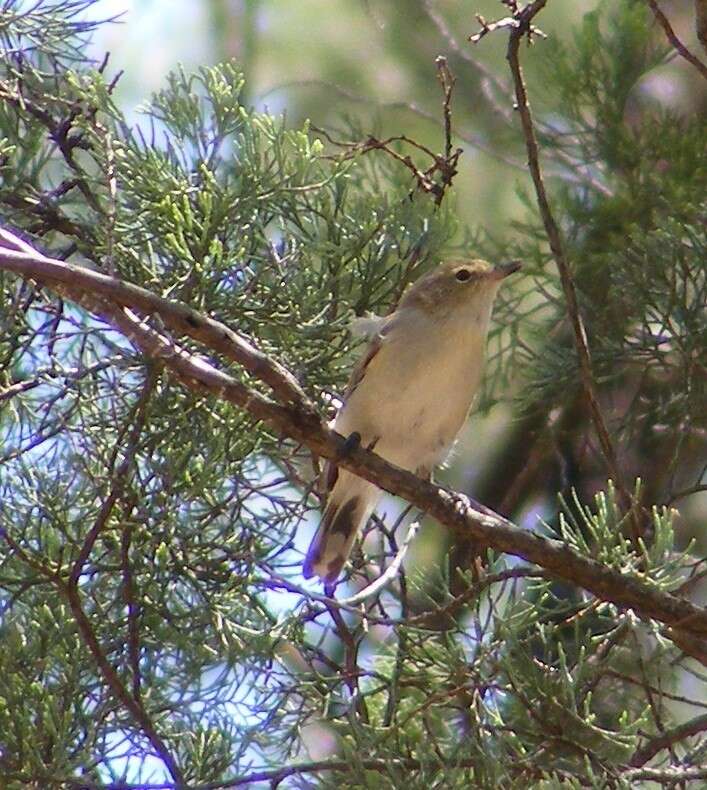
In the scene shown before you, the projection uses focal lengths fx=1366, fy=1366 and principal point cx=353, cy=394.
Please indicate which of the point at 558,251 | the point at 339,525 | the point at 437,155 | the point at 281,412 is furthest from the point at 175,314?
the point at 339,525

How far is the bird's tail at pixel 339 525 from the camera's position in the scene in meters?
2.86

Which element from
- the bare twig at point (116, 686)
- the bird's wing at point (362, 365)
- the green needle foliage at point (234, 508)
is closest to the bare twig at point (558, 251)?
the green needle foliage at point (234, 508)

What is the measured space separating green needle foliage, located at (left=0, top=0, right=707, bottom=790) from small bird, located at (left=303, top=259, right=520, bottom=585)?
0.54ft

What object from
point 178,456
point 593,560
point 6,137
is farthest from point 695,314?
point 6,137

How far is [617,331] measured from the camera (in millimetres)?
2881

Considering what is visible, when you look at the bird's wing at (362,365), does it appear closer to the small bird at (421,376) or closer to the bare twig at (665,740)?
the small bird at (421,376)

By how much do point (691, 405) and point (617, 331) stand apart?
0.25 m

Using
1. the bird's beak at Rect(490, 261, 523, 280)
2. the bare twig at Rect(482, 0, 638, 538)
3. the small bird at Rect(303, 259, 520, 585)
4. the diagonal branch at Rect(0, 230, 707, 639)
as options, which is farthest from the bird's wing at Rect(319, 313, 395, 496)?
the diagonal branch at Rect(0, 230, 707, 639)

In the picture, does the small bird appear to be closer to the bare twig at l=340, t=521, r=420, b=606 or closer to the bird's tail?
the bird's tail

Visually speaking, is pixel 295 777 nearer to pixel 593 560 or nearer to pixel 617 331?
pixel 593 560

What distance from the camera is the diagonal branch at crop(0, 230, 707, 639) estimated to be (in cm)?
194

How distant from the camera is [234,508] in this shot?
242 centimetres

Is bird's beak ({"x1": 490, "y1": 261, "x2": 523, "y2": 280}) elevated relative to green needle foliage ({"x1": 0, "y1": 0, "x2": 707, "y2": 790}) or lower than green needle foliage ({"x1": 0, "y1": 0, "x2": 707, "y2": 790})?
elevated

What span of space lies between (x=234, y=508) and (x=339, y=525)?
584 mm
